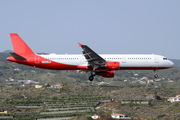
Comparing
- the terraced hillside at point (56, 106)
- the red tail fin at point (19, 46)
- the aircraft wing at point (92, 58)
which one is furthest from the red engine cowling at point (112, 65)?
the terraced hillside at point (56, 106)

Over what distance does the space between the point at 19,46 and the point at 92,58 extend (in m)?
18.9

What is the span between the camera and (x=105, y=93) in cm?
13888

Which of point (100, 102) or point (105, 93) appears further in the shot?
point (105, 93)

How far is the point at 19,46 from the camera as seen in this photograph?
2566 inches

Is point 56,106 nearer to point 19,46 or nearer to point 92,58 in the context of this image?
point 19,46

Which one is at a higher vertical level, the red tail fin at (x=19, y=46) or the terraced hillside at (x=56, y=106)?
the red tail fin at (x=19, y=46)

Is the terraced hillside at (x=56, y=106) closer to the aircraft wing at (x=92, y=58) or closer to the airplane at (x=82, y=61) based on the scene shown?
the airplane at (x=82, y=61)

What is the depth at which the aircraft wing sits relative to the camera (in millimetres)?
59669

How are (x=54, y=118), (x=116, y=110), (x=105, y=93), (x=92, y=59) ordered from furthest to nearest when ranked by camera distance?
(x=105, y=93) < (x=116, y=110) < (x=54, y=118) < (x=92, y=59)

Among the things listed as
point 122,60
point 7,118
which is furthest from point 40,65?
point 7,118

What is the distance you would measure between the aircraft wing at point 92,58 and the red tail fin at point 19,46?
14135mm

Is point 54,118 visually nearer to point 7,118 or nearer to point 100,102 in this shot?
point 7,118

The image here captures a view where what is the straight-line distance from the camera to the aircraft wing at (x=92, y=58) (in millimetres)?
59669

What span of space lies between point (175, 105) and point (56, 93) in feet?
223
